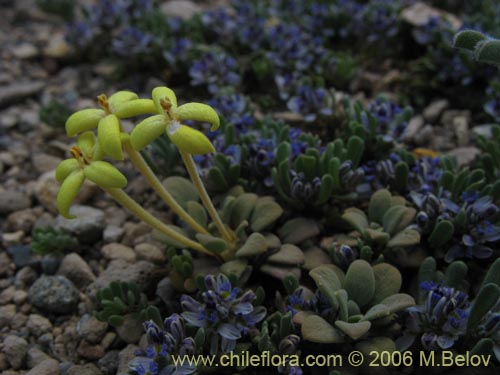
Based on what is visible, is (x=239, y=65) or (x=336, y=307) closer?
(x=336, y=307)

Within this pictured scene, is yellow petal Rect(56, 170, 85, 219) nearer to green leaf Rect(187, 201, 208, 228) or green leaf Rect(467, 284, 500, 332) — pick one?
green leaf Rect(187, 201, 208, 228)

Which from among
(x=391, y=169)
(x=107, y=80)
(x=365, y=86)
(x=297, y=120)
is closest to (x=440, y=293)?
(x=391, y=169)

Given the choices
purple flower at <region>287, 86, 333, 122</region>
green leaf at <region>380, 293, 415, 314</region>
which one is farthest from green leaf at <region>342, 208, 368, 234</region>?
purple flower at <region>287, 86, 333, 122</region>

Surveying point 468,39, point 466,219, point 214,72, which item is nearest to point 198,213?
point 466,219

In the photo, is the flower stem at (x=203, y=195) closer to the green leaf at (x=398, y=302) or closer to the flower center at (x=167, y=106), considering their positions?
the flower center at (x=167, y=106)

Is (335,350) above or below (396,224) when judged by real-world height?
below

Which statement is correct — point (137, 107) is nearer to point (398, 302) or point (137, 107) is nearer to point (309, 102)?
point (398, 302)

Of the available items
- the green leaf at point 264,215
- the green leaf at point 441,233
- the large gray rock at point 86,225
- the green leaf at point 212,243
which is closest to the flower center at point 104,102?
the green leaf at point 212,243

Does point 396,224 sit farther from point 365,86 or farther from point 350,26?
point 350,26
